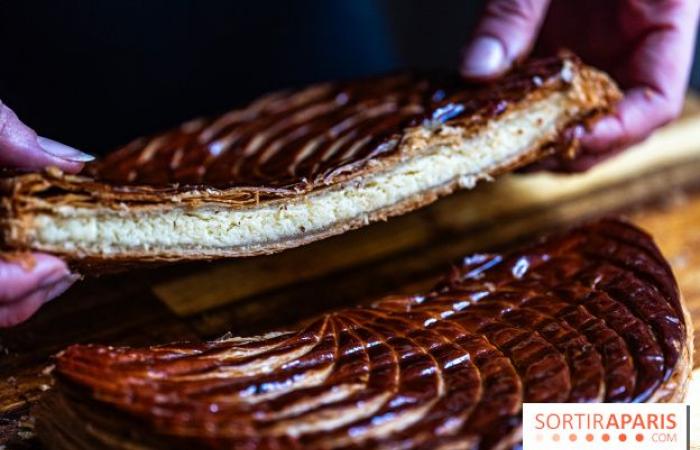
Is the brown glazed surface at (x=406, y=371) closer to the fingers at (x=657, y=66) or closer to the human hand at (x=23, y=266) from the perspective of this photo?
the human hand at (x=23, y=266)

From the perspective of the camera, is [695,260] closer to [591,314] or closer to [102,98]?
[591,314]

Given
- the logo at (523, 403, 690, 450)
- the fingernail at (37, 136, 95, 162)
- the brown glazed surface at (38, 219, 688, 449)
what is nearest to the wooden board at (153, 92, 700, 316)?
the brown glazed surface at (38, 219, 688, 449)

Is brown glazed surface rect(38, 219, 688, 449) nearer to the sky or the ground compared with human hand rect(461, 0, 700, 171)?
nearer to the ground

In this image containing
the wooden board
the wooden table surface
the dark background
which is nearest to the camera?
the wooden table surface

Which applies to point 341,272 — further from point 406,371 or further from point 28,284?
point 28,284

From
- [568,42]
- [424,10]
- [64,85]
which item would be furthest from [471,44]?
[424,10]

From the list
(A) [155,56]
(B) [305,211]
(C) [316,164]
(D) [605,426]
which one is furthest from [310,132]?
(D) [605,426]

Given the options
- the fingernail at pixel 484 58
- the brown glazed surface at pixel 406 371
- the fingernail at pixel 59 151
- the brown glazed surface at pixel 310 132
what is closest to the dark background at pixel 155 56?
the brown glazed surface at pixel 310 132

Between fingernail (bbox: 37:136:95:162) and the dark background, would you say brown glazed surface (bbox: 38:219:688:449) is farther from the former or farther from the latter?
the dark background
